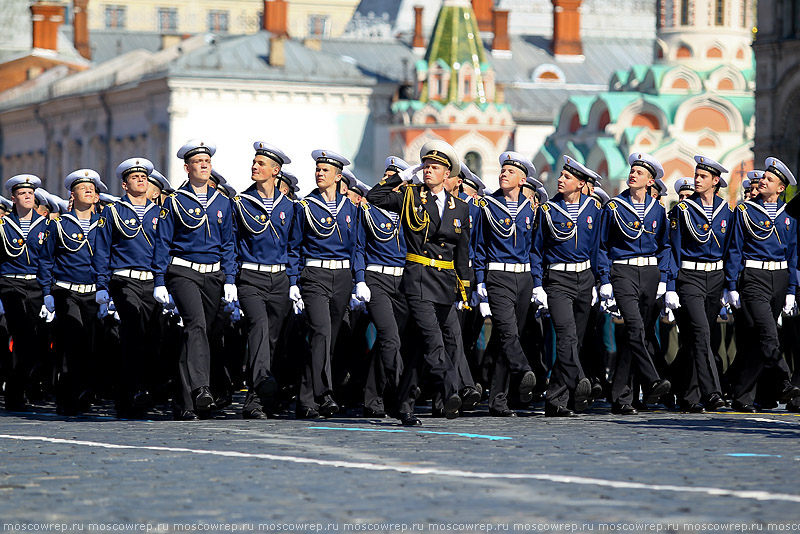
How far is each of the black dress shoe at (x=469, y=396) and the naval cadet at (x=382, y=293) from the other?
17.8 inches

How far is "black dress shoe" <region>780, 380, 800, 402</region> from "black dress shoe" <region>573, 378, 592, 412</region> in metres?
1.46

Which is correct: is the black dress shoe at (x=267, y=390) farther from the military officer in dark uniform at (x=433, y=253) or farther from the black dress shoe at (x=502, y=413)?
the black dress shoe at (x=502, y=413)

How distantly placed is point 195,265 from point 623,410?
3203mm

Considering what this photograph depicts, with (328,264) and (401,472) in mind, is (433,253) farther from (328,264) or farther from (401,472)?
(401,472)

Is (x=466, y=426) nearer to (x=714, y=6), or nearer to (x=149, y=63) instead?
(x=714, y=6)

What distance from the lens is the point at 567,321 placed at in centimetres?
1484

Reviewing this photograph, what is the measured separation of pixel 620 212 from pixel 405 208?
2.18 metres

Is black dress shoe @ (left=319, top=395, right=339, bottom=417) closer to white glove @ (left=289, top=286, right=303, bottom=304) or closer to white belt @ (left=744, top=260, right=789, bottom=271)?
white glove @ (left=289, top=286, right=303, bottom=304)

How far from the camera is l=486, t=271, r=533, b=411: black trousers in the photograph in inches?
578

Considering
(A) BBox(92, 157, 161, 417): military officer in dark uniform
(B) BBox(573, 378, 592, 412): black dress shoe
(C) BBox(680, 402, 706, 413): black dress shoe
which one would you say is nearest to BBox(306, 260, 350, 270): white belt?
(A) BBox(92, 157, 161, 417): military officer in dark uniform

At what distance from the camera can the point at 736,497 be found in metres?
9.35

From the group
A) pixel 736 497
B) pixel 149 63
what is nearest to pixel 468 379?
pixel 736 497

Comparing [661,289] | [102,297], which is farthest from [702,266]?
[102,297]


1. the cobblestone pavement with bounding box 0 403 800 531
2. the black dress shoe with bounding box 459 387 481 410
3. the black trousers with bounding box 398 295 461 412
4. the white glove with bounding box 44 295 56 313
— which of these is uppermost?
the white glove with bounding box 44 295 56 313
